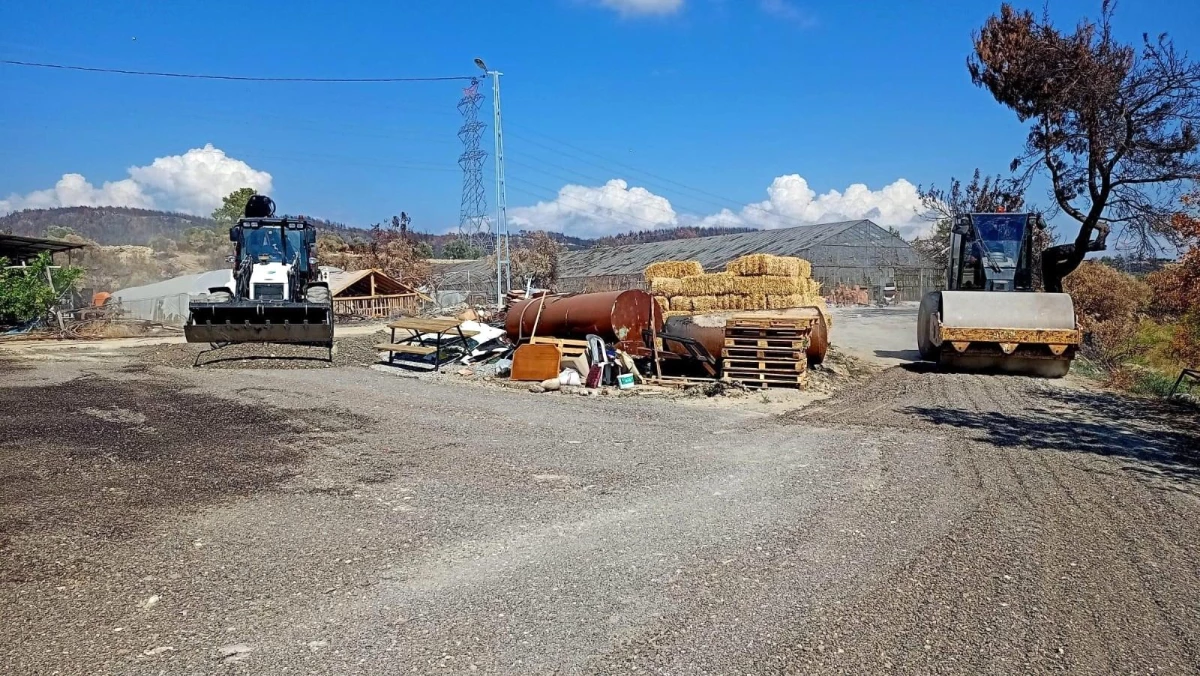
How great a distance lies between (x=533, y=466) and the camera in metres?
7.39

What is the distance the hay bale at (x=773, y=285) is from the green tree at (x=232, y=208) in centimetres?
5504

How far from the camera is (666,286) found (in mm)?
23141

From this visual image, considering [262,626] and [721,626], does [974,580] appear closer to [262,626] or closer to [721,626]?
[721,626]

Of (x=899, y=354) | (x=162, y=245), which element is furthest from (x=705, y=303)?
(x=162, y=245)

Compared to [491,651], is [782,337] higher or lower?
higher

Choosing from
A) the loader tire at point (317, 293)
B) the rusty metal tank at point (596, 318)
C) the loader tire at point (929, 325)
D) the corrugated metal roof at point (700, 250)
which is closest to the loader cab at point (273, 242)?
the loader tire at point (317, 293)

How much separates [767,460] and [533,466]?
2.33 meters

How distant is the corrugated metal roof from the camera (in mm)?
43469

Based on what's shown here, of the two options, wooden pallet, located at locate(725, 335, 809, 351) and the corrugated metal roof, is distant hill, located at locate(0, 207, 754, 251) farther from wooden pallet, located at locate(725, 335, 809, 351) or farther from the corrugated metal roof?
wooden pallet, located at locate(725, 335, 809, 351)

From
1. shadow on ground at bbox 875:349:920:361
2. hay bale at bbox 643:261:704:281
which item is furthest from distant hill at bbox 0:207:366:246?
shadow on ground at bbox 875:349:920:361

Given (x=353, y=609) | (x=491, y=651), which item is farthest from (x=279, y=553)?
(x=491, y=651)

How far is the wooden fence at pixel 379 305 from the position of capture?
32031 millimetres

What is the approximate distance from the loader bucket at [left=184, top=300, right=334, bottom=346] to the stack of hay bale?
9.12 m

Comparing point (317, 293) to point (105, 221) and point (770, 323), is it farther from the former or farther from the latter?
point (105, 221)
